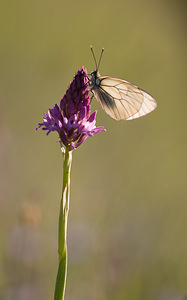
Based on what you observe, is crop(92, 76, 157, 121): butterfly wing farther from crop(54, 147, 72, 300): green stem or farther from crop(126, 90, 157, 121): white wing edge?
crop(54, 147, 72, 300): green stem

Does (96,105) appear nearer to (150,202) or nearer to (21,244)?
(150,202)

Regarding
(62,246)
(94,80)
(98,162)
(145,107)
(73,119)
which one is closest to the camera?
(62,246)

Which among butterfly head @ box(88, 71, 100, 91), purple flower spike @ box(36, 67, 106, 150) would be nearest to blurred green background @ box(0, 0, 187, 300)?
purple flower spike @ box(36, 67, 106, 150)

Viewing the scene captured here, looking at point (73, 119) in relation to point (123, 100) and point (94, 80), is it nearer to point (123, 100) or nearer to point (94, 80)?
point (94, 80)

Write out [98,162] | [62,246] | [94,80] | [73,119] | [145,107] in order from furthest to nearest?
[98,162], [145,107], [94,80], [73,119], [62,246]

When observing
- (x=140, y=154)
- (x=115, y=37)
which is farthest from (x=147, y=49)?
(x=140, y=154)

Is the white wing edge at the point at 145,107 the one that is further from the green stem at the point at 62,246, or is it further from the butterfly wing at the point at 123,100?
the green stem at the point at 62,246

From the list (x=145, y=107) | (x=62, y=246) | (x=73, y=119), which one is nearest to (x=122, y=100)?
(x=145, y=107)
